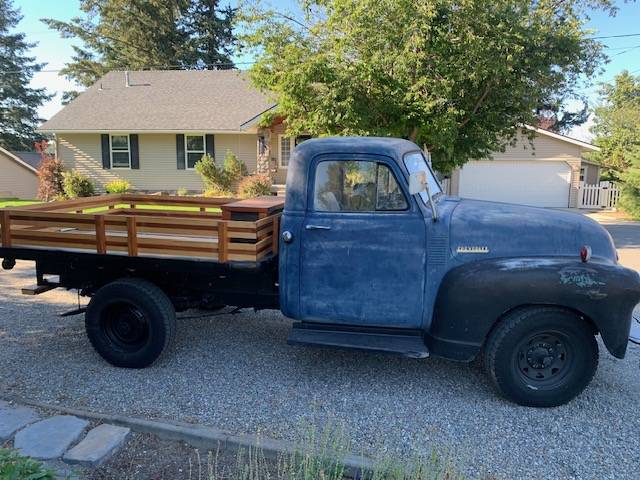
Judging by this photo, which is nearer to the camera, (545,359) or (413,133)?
(545,359)

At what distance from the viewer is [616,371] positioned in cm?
471

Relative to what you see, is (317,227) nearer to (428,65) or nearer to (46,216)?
(46,216)

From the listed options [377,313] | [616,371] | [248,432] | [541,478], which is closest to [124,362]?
[248,432]

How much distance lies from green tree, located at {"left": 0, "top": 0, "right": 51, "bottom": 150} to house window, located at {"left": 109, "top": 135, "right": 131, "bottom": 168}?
28291 millimetres

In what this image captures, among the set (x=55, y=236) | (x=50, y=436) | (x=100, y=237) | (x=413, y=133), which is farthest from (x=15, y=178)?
(x=50, y=436)

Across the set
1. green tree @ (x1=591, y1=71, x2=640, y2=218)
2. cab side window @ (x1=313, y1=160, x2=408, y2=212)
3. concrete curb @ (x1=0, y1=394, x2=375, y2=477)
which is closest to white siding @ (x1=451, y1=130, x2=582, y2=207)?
green tree @ (x1=591, y1=71, x2=640, y2=218)

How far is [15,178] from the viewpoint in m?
27.6

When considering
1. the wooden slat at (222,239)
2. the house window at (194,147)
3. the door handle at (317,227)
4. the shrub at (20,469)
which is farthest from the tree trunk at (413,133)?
the house window at (194,147)

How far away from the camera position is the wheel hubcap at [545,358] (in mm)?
3938

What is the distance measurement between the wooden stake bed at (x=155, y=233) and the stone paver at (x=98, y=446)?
155 centimetres

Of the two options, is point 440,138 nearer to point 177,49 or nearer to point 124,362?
point 124,362

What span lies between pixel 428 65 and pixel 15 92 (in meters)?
45.1

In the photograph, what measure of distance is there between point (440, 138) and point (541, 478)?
7.73 m

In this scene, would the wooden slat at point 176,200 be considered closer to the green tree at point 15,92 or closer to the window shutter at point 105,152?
the window shutter at point 105,152
